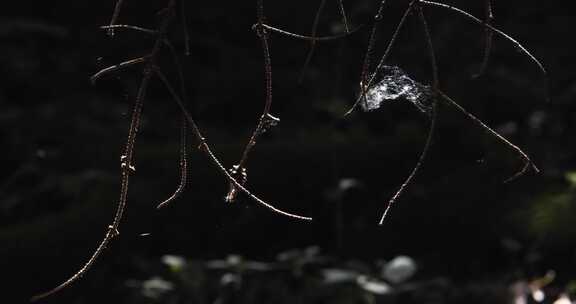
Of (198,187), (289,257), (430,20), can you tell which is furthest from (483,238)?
(430,20)

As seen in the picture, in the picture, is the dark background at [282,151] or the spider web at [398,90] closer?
the spider web at [398,90]

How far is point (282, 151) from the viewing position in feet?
19.4

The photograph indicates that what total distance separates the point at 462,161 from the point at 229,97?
2.88 metres

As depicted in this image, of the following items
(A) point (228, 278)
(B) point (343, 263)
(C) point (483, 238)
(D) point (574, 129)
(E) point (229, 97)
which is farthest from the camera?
(E) point (229, 97)

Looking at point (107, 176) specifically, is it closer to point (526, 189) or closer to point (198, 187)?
point (198, 187)

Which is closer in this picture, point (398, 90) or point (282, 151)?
point (398, 90)

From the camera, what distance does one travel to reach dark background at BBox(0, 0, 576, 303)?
4953 millimetres

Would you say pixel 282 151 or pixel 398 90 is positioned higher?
pixel 398 90

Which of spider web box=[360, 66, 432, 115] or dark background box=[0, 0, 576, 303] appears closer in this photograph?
spider web box=[360, 66, 432, 115]

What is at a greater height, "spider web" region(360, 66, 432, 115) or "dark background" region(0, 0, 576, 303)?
"spider web" region(360, 66, 432, 115)

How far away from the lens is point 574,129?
295 inches

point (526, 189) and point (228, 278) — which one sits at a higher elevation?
point (526, 189)

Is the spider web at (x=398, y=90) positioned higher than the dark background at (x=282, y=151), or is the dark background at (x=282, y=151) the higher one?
the spider web at (x=398, y=90)

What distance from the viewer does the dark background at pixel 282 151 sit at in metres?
4.95
